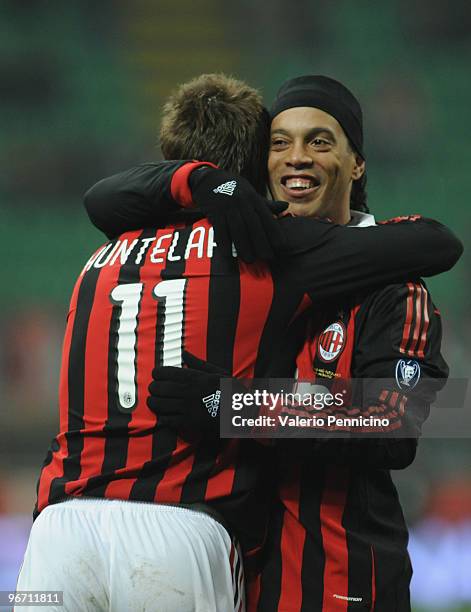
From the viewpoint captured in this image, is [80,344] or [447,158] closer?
[80,344]

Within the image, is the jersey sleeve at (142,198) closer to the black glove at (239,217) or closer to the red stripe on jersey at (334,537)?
the black glove at (239,217)

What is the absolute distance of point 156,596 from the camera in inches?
61.9

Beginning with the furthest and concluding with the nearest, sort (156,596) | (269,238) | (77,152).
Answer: (77,152) < (269,238) < (156,596)

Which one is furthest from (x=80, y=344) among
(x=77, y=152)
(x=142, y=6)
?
(x=142, y=6)

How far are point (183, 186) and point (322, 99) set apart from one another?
1.81ft

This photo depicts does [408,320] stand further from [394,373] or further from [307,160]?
[307,160]

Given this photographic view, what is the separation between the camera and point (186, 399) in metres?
1.68

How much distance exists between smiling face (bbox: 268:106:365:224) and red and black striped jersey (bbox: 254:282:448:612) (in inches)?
15.8

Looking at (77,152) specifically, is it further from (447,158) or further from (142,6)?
(447,158)

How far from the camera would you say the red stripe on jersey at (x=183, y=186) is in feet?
6.01

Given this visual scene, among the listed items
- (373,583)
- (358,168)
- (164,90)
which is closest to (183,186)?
(358,168)

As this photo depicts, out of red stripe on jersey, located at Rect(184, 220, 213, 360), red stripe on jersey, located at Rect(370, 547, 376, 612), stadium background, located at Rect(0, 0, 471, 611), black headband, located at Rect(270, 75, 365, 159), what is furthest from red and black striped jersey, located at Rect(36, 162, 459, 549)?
stadium background, located at Rect(0, 0, 471, 611)

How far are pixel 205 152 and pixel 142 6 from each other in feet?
18.4

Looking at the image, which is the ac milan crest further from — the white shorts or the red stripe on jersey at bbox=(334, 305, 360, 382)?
the white shorts
